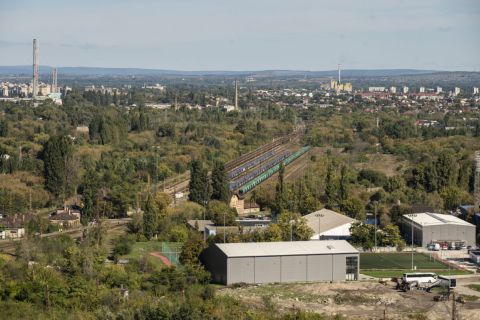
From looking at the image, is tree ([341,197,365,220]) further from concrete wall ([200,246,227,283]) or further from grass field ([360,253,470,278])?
concrete wall ([200,246,227,283])

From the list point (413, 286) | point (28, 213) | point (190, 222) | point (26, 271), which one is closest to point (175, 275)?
point (26, 271)

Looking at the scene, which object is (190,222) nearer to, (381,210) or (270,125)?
(381,210)

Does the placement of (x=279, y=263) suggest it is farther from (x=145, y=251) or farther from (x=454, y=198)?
(x=454, y=198)

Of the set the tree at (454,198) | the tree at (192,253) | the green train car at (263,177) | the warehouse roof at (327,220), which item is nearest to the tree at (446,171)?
the tree at (454,198)

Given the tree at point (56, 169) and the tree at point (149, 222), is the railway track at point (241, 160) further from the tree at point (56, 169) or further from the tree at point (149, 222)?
the tree at point (149, 222)

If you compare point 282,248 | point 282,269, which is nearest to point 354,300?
point 282,269
